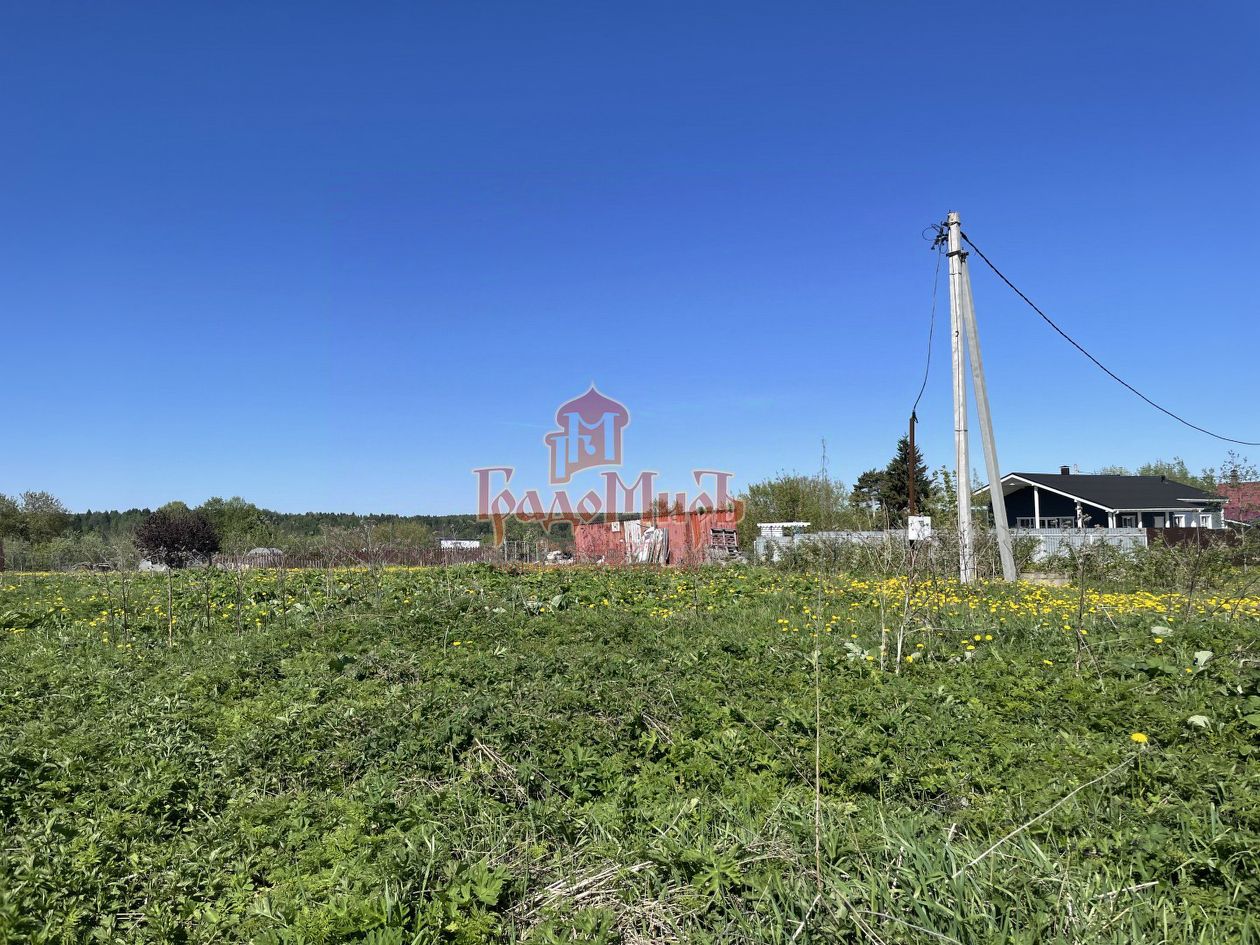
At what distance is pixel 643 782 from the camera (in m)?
3.31

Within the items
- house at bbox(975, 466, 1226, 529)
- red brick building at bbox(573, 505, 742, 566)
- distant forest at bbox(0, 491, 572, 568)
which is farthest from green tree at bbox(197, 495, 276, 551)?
house at bbox(975, 466, 1226, 529)

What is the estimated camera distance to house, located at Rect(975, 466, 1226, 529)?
2690 cm

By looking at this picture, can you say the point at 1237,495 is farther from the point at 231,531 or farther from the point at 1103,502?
the point at 231,531

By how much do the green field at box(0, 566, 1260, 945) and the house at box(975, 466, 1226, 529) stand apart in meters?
23.8

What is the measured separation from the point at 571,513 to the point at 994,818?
19.5 meters

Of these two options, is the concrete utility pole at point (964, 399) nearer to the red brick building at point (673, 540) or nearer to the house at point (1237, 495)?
the red brick building at point (673, 540)

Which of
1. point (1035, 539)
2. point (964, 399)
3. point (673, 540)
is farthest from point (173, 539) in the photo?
point (1035, 539)

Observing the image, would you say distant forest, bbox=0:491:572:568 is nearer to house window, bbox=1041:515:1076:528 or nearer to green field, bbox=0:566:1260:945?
green field, bbox=0:566:1260:945

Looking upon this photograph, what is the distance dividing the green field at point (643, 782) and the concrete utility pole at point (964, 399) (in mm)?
4670

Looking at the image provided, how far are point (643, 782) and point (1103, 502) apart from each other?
94.1ft

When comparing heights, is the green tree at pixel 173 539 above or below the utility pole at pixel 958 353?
below

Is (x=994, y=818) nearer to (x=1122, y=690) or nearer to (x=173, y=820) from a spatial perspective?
(x=1122, y=690)

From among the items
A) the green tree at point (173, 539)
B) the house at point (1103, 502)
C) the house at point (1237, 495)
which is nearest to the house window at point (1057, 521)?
the house at point (1103, 502)

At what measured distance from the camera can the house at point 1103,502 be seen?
26.9 meters
